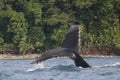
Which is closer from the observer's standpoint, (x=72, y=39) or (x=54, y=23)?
(x=72, y=39)

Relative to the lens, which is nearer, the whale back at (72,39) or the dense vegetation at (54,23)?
the whale back at (72,39)

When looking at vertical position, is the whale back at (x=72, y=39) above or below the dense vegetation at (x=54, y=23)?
above

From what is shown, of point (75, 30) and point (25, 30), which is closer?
point (75, 30)

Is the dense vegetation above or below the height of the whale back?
below

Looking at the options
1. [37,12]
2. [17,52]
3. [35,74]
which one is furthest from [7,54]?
[35,74]

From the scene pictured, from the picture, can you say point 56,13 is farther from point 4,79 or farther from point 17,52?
point 4,79

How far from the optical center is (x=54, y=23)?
76688 millimetres

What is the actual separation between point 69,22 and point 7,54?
10545 mm

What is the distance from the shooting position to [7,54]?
75.7 m

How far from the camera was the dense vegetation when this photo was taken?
76.6 metres

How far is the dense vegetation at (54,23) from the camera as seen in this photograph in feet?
251

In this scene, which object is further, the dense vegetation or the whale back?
the dense vegetation

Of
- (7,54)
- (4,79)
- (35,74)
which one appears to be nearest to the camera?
(4,79)

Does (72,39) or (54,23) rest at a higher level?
(72,39)
